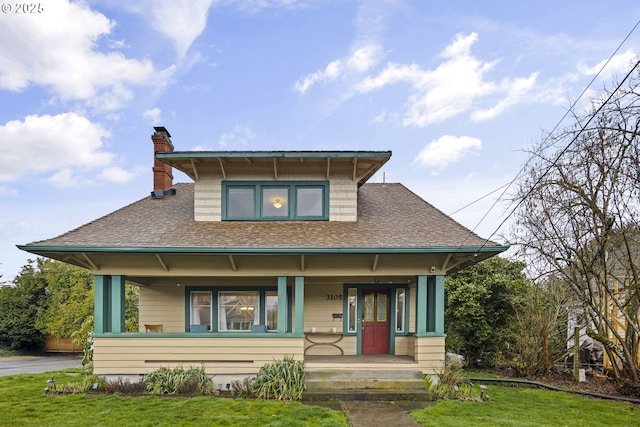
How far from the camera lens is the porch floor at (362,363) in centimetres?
923

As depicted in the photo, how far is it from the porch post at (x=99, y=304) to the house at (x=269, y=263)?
0.02 metres

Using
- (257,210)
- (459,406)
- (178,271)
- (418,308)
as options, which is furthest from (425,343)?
(178,271)

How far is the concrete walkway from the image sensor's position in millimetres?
6840

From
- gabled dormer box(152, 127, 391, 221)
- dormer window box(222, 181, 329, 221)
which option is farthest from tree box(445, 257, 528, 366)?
dormer window box(222, 181, 329, 221)

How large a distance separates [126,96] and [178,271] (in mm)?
9516

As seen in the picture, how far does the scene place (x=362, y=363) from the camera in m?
9.50

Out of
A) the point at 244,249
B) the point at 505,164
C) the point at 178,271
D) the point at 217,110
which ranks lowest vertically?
the point at 178,271

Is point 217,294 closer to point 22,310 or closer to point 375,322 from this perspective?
point 375,322

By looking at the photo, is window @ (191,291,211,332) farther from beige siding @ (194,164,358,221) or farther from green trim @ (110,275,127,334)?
beige siding @ (194,164,358,221)

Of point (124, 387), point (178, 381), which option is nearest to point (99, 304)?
point (124, 387)

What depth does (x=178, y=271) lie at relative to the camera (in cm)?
962

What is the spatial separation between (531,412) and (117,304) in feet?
30.8

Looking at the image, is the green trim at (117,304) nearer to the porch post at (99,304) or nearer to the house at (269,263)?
the house at (269,263)

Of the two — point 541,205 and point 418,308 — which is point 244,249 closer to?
point 418,308
